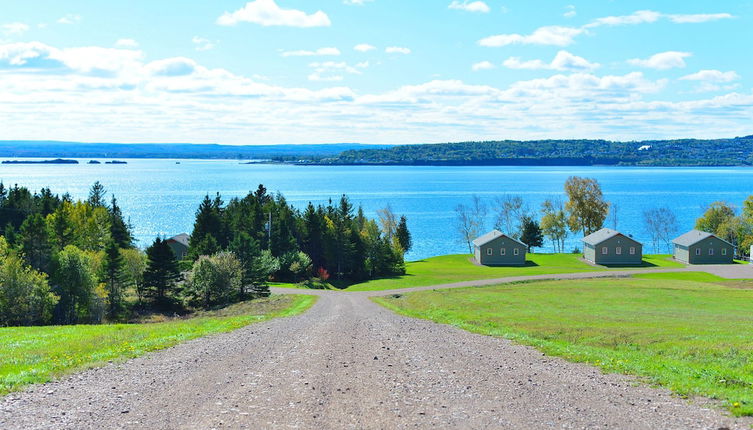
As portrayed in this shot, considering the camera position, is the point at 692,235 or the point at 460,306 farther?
the point at 692,235

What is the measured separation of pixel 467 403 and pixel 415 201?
175 meters

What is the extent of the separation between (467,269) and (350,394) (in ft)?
207

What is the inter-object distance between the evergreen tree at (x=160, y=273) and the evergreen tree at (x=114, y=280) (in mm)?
2240

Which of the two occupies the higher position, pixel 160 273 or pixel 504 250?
pixel 160 273

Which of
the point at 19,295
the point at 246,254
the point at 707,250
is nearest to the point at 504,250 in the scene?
the point at 707,250

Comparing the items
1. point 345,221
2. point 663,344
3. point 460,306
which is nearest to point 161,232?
A: point 345,221

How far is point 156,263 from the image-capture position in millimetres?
54219

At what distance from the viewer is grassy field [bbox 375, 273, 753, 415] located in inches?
599

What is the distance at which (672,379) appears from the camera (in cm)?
1426

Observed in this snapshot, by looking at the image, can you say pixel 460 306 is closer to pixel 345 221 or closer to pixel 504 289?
pixel 504 289

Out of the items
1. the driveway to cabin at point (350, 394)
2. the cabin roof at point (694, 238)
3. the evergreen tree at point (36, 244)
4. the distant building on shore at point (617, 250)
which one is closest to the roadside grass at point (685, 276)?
the distant building on shore at point (617, 250)

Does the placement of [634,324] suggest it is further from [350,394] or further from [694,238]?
[694,238]

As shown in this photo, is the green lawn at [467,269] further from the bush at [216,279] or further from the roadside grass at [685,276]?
the bush at [216,279]

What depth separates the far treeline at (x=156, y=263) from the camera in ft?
161
